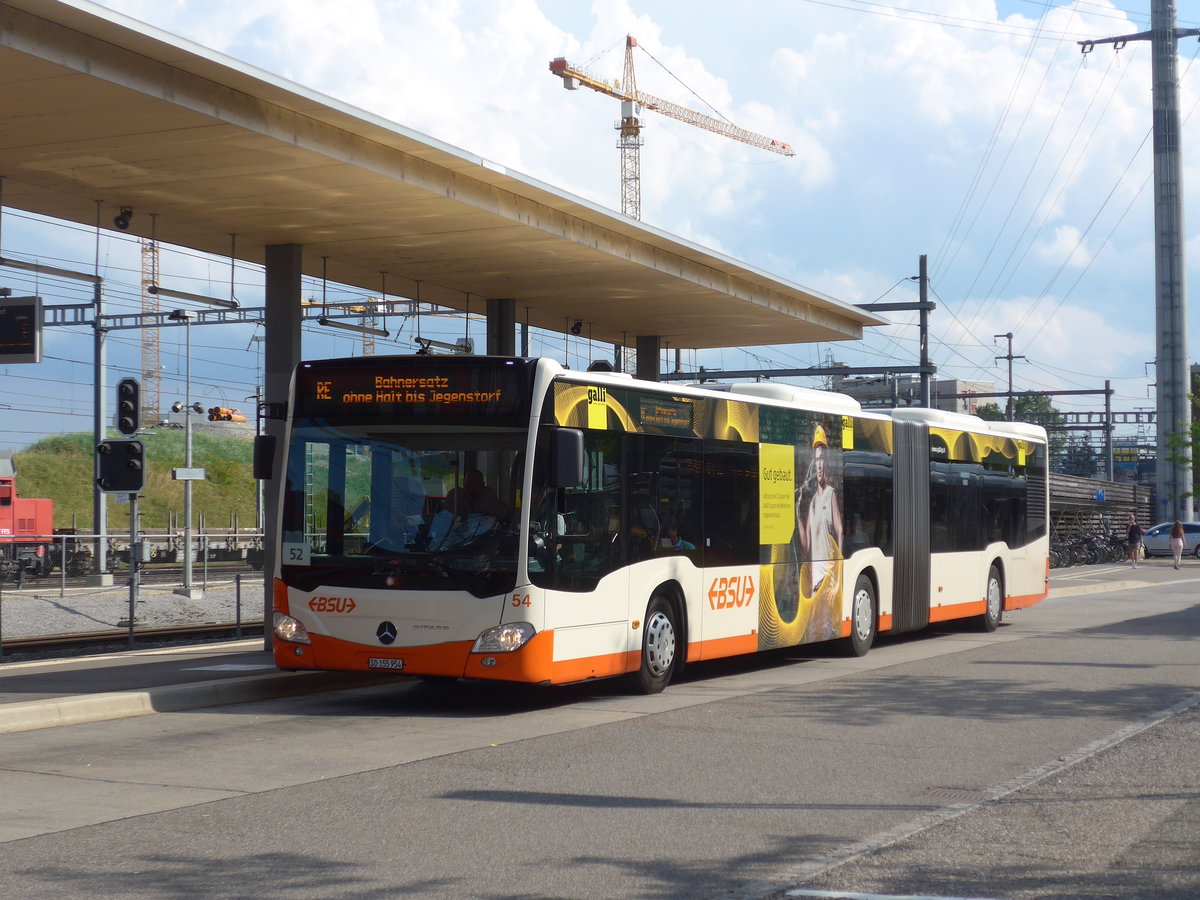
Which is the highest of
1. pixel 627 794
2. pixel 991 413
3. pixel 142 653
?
pixel 991 413

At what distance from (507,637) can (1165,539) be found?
178 feet

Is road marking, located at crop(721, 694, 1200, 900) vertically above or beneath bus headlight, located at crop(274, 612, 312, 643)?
beneath

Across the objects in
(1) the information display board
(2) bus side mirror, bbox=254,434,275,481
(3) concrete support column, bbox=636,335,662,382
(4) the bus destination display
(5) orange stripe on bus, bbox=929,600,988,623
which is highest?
(3) concrete support column, bbox=636,335,662,382

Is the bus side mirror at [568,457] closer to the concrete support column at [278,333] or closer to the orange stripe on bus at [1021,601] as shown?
the concrete support column at [278,333]

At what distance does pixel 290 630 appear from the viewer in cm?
1262

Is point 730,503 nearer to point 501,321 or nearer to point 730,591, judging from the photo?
point 730,591

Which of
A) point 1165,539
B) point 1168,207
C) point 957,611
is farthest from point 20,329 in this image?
point 1165,539

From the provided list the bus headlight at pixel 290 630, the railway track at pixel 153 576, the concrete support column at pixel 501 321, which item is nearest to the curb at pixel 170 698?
the bus headlight at pixel 290 630

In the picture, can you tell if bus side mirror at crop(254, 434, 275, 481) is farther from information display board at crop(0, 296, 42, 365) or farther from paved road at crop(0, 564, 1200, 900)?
information display board at crop(0, 296, 42, 365)

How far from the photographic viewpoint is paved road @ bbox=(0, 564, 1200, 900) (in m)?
6.35

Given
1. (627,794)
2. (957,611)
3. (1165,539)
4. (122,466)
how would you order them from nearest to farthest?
(627,794) → (122,466) → (957,611) → (1165,539)

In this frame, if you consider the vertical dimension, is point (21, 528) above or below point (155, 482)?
below

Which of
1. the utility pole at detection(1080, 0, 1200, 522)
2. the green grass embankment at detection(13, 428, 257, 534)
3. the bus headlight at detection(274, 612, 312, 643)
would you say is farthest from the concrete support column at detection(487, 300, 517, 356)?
the green grass embankment at detection(13, 428, 257, 534)

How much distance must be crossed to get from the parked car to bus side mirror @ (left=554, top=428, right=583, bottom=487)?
5304cm
